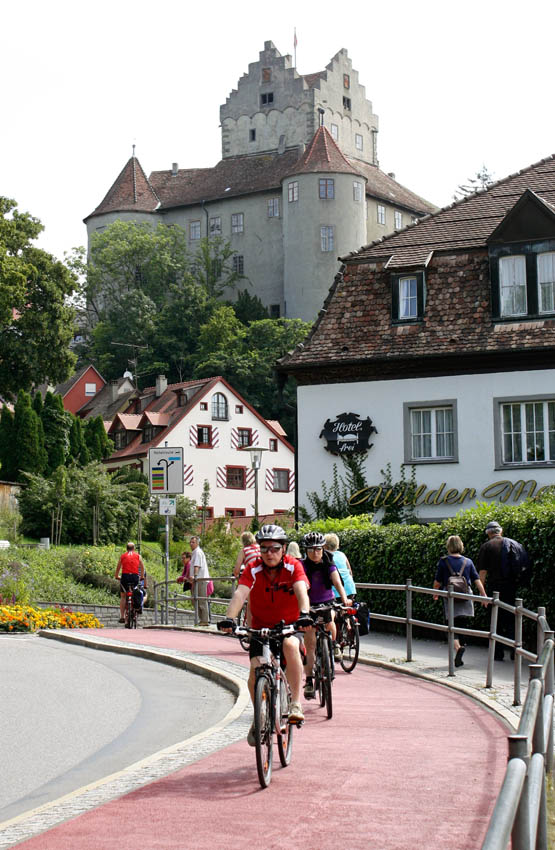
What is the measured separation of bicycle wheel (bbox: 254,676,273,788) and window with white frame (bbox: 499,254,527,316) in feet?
71.9

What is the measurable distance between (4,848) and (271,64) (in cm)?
11764

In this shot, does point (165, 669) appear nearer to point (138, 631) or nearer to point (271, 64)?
point (138, 631)

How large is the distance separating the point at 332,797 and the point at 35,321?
162 feet

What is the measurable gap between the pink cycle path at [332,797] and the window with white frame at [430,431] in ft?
63.3

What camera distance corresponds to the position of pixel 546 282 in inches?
1158

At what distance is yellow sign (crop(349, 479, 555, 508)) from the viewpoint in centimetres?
2884

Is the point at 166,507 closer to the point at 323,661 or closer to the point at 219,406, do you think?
the point at 323,661

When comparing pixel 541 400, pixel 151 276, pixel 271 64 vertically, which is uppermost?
pixel 271 64

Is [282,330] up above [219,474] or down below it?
above

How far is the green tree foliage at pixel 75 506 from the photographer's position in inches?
1993

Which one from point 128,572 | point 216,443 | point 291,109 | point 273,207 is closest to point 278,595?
point 128,572

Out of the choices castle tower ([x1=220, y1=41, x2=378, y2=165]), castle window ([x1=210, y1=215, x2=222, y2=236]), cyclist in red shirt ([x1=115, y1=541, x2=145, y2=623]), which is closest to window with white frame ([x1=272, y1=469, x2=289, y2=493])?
castle window ([x1=210, y1=215, x2=222, y2=236])

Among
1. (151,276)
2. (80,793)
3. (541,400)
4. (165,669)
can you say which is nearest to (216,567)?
(541,400)

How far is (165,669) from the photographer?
54.5 feet
